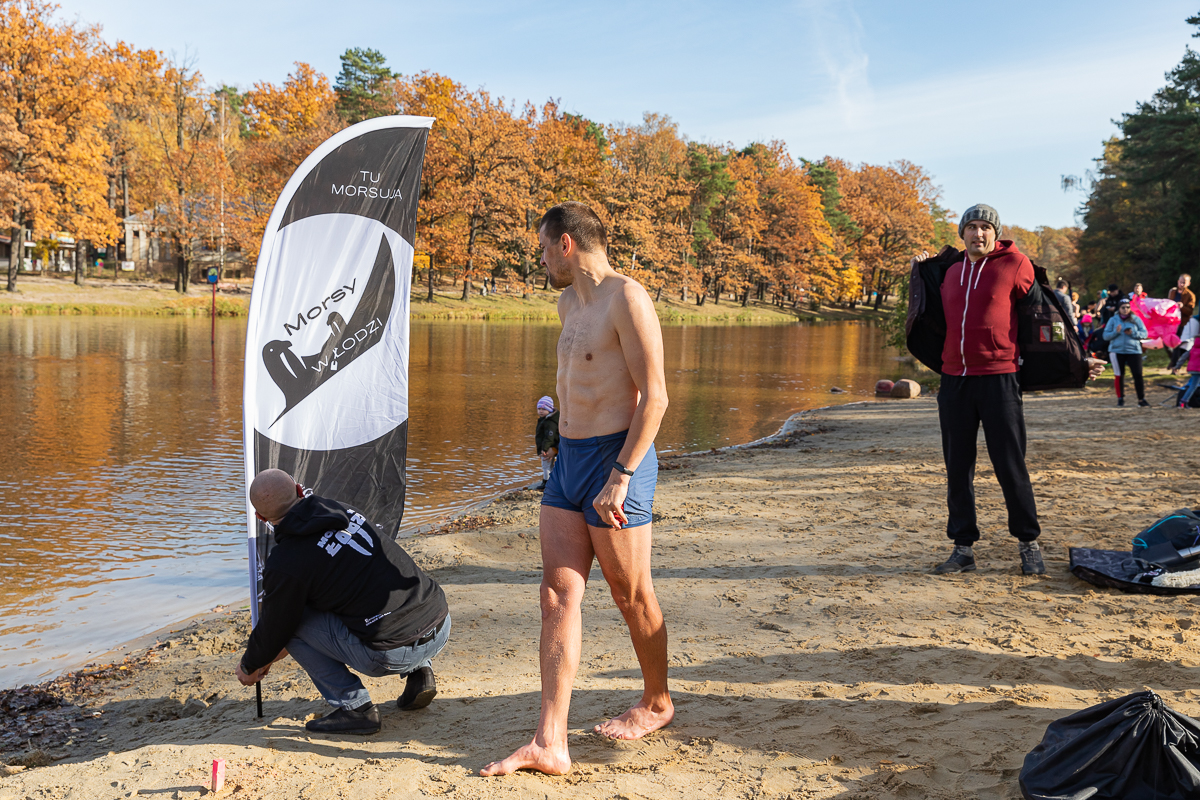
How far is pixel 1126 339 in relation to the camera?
46.5 feet

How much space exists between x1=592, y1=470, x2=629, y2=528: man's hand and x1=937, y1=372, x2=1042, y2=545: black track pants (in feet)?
9.54

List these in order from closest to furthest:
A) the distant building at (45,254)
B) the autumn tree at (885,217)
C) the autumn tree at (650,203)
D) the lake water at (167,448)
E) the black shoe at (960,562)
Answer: the black shoe at (960,562)
the lake water at (167,448)
the distant building at (45,254)
the autumn tree at (650,203)
the autumn tree at (885,217)

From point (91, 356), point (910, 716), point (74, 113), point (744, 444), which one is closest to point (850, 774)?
point (910, 716)

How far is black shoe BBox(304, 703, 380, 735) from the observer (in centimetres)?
373

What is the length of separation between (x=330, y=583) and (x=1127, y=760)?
298 centimetres

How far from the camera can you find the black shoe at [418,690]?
3.95m

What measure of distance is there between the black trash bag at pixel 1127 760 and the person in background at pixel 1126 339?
1302cm

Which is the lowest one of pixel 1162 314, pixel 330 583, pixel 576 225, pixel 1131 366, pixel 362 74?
pixel 330 583

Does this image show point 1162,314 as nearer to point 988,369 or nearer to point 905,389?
point 905,389

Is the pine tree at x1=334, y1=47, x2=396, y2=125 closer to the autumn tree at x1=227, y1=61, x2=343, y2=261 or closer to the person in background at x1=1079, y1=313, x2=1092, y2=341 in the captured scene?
the autumn tree at x1=227, y1=61, x2=343, y2=261

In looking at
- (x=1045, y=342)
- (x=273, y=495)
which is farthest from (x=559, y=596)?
(x=1045, y=342)

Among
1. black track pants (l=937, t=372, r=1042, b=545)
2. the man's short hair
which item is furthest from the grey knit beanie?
the man's short hair

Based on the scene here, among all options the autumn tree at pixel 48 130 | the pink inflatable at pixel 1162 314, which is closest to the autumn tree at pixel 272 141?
the autumn tree at pixel 48 130

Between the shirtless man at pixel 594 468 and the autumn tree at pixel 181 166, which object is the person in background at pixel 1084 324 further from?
the autumn tree at pixel 181 166
